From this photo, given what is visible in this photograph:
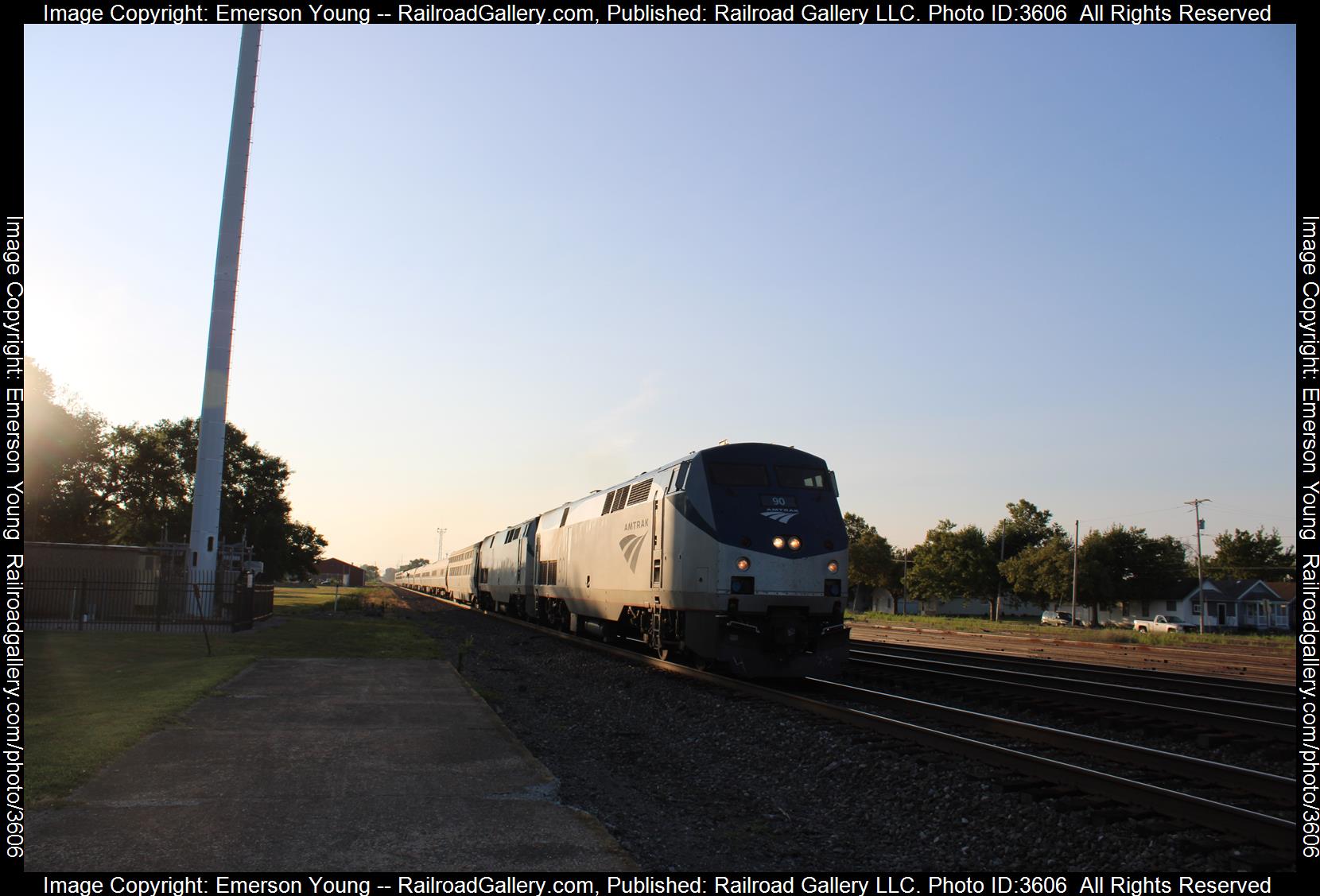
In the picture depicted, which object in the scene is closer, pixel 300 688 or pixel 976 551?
pixel 300 688

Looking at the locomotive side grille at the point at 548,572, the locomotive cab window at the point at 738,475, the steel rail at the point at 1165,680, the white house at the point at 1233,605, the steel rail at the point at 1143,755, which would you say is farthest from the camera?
the white house at the point at 1233,605

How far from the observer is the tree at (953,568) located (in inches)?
3127

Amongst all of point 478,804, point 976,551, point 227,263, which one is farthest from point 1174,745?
point 976,551

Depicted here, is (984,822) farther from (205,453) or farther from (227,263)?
(227,263)

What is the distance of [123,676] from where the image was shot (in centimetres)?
1328

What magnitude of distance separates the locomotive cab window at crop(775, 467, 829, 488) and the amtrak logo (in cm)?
328

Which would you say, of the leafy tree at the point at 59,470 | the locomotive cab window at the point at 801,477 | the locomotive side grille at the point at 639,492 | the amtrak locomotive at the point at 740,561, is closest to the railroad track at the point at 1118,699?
the amtrak locomotive at the point at 740,561

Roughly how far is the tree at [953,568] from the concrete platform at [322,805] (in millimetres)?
75860

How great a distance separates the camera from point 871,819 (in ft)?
23.1

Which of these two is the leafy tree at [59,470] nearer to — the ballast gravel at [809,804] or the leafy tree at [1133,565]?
the ballast gravel at [809,804]

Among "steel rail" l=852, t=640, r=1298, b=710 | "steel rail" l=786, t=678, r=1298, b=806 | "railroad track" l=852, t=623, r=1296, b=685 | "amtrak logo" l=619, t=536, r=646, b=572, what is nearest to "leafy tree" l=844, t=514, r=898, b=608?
"railroad track" l=852, t=623, r=1296, b=685

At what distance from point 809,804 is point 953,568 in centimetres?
7683

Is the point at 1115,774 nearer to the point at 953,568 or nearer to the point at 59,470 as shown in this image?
the point at 59,470
